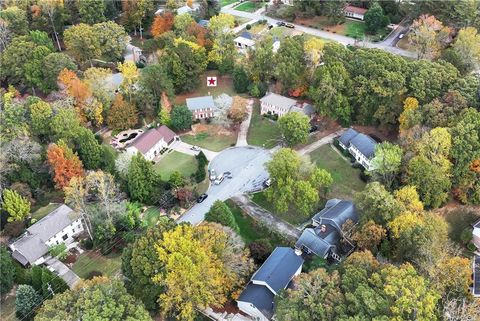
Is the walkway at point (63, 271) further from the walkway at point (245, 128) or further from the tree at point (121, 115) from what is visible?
the walkway at point (245, 128)

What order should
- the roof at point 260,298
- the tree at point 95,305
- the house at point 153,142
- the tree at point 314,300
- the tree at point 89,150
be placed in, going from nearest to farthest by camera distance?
1. the tree at point 95,305
2. the tree at point 314,300
3. the roof at point 260,298
4. the tree at point 89,150
5. the house at point 153,142

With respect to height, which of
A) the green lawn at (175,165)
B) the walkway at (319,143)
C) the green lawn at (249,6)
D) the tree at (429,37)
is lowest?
the green lawn at (175,165)

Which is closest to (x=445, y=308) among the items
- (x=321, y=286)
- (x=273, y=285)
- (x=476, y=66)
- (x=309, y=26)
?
(x=321, y=286)

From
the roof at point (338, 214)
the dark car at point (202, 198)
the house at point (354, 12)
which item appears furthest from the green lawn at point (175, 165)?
the house at point (354, 12)

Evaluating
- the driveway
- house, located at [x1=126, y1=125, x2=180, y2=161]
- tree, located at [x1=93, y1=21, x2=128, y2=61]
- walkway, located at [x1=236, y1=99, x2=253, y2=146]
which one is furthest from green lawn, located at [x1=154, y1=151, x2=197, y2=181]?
tree, located at [x1=93, y1=21, x2=128, y2=61]

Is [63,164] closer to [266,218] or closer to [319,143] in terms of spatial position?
[266,218]

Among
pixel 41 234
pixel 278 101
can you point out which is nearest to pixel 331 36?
pixel 278 101
